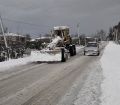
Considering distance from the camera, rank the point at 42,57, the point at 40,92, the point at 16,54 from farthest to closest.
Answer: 1. the point at 16,54
2. the point at 42,57
3. the point at 40,92

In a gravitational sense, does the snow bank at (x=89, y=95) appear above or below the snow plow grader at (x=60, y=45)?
below

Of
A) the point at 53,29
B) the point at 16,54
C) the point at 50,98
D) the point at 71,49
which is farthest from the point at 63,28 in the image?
the point at 50,98

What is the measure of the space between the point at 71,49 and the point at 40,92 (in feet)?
87.4

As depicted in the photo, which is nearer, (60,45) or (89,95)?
→ (89,95)

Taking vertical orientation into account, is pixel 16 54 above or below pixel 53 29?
below

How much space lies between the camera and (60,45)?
3322 cm

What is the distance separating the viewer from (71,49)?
127 feet

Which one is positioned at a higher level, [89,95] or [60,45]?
[60,45]

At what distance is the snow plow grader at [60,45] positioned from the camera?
2894 cm

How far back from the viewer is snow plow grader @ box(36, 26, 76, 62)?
94.9ft

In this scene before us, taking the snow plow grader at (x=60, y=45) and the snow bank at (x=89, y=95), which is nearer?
the snow bank at (x=89, y=95)

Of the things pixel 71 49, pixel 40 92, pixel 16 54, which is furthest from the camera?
pixel 71 49

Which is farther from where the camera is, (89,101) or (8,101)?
(8,101)

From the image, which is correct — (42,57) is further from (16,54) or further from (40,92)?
(40,92)
